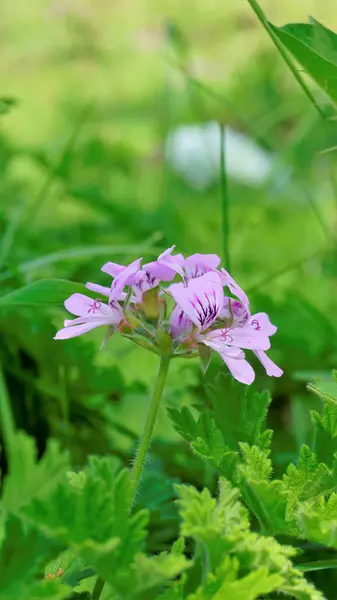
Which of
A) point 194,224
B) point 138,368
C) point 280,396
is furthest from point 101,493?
point 194,224

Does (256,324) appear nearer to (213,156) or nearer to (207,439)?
(207,439)

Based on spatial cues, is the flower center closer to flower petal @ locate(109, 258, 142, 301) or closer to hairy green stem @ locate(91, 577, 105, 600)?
flower petal @ locate(109, 258, 142, 301)

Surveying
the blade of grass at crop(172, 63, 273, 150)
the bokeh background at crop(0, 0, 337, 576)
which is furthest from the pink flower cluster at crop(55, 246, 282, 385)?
the blade of grass at crop(172, 63, 273, 150)

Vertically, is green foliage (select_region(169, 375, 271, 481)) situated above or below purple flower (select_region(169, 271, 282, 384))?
below

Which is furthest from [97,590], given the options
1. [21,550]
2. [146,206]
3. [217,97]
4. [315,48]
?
[146,206]

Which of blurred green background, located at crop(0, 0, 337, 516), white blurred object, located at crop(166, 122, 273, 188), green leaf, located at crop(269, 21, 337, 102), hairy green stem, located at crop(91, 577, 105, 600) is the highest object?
green leaf, located at crop(269, 21, 337, 102)

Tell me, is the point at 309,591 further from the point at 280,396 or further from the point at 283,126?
the point at 283,126

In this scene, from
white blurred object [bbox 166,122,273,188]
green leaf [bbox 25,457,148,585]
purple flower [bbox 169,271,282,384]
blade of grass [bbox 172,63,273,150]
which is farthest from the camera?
white blurred object [bbox 166,122,273,188]
